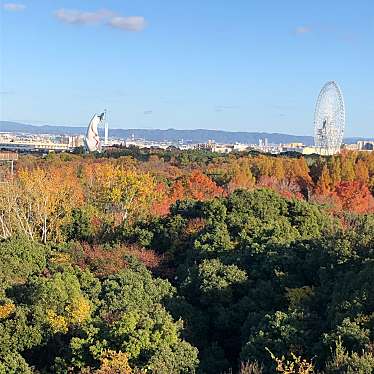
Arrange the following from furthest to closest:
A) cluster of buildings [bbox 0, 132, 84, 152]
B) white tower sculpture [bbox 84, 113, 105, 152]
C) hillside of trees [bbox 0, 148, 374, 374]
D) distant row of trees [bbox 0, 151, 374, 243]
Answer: cluster of buildings [bbox 0, 132, 84, 152]
white tower sculpture [bbox 84, 113, 105, 152]
distant row of trees [bbox 0, 151, 374, 243]
hillside of trees [bbox 0, 148, 374, 374]

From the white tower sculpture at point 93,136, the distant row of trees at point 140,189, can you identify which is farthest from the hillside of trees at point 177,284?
the white tower sculpture at point 93,136

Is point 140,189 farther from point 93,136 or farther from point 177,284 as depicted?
point 93,136

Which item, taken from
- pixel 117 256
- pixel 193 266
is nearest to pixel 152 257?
pixel 117 256

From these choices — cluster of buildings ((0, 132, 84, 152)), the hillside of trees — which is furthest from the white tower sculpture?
the hillside of trees

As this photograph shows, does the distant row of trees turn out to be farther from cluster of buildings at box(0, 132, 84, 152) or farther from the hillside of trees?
cluster of buildings at box(0, 132, 84, 152)

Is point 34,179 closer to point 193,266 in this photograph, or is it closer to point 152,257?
point 152,257

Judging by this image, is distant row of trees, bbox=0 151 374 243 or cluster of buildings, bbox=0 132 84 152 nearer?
distant row of trees, bbox=0 151 374 243

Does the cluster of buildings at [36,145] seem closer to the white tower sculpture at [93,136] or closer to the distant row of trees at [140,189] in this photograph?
the white tower sculpture at [93,136]

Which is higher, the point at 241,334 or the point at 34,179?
the point at 34,179
